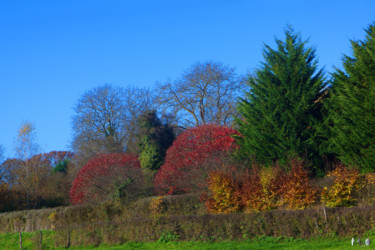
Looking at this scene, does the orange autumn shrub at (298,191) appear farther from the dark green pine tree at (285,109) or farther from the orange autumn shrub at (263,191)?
the dark green pine tree at (285,109)

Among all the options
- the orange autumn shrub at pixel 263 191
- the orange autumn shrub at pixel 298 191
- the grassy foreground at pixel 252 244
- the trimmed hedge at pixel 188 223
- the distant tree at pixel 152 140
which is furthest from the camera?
the distant tree at pixel 152 140

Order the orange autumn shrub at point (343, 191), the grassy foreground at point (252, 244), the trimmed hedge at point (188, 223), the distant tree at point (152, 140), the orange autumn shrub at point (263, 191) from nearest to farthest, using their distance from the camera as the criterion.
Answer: the grassy foreground at point (252, 244) < the trimmed hedge at point (188, 223) < the orange autumn shrub at point (343, 191) < the orange autumn shrub at point (263, 191) < the distant tree at point (152, 140)

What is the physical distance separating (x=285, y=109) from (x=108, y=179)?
479 inches

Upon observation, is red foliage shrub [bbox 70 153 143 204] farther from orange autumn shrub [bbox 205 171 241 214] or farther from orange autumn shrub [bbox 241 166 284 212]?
orange autumn shrub [bbox 241 166 284 212]

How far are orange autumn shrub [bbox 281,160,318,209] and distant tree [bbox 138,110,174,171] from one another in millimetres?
10775

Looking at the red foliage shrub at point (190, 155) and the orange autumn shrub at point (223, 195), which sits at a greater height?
the red foliage shrub at point (190, 155)

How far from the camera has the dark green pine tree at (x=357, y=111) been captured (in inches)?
644

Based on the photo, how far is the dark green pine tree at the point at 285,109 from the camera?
765 inches

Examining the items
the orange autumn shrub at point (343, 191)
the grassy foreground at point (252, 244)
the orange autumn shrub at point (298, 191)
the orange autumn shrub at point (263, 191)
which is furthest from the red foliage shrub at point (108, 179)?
the orange autumn shrub at point (343, 191)

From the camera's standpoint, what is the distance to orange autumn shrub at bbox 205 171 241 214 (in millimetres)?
17828

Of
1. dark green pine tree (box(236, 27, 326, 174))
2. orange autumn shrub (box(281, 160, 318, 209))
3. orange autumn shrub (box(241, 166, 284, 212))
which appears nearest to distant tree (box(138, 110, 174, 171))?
dark green pine tree (box(236, 27, 326, 174))

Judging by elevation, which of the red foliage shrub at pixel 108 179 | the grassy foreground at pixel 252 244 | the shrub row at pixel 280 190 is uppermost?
the red foliage shrub at pixel 108 179

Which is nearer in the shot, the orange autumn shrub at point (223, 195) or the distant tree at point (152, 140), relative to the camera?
the orange autumn shrub at point (223, 195)

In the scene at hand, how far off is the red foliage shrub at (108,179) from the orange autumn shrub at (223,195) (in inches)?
280
